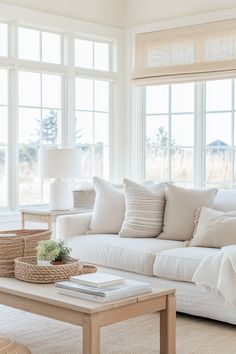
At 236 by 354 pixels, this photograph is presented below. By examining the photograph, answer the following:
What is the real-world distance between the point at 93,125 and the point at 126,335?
3.17 m

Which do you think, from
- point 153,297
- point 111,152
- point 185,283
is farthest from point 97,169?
point 153,297

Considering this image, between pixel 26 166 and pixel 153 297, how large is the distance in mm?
3066

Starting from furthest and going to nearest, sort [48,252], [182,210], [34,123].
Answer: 1. [34,123]
2. [182,210]
3. [48,252]

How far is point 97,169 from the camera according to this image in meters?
6.90

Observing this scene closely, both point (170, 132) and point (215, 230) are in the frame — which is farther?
point (170, 132)

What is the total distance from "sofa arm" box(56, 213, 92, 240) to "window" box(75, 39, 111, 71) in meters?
1.95

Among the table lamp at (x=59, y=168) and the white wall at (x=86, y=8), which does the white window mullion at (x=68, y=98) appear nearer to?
the white wall at (x=86, y=8)

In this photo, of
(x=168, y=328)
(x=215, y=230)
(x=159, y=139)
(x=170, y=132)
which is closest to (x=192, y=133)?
(x=170, y=132)

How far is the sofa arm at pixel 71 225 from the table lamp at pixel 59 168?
0.41m

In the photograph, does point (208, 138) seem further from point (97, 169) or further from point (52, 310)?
point (52, 310)

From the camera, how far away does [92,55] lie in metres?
6.83

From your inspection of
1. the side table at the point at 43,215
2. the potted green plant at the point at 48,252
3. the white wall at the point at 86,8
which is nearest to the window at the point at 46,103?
the white wall at the point at 86,8

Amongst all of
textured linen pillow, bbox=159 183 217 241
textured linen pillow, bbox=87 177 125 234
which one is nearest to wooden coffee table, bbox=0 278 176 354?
textured linen pillow, bbox=159 183 217 241

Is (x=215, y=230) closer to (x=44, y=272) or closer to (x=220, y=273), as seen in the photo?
(x=220, y=273)
